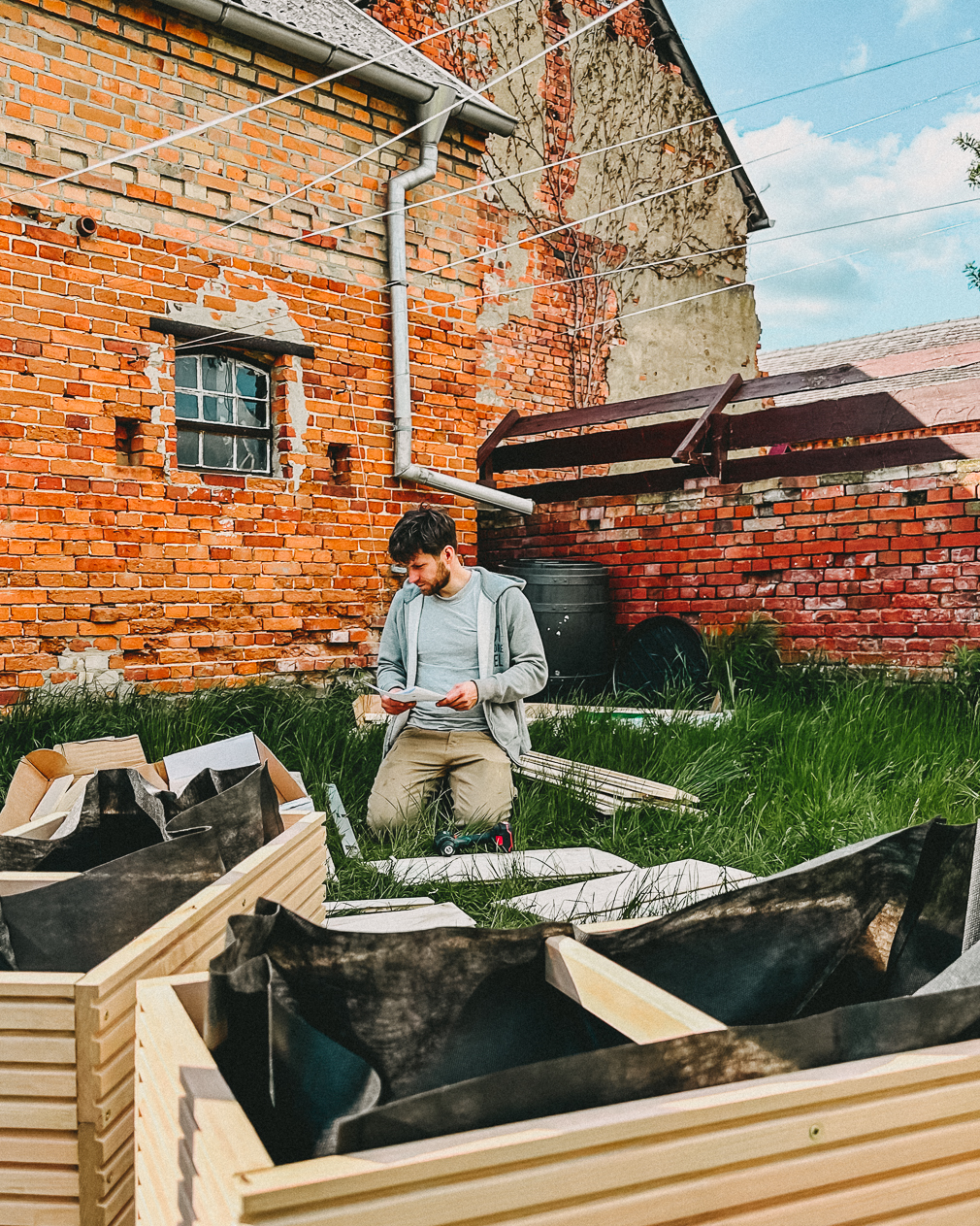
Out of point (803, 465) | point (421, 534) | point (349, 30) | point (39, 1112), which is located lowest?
point (39, 1112)

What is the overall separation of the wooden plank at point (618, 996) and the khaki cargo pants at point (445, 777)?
9.69ft

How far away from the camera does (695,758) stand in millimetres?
4793

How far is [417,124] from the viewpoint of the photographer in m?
6.92

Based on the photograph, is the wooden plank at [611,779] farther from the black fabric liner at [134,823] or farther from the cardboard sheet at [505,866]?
the black fabric liner at [134,823]

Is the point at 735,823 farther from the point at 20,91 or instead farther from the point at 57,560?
the point at 20,91

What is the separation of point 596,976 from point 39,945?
88 centimetres

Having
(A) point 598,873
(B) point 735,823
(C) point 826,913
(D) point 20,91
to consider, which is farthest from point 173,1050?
(D) point 20,91

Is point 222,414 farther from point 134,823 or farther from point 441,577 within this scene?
point 134,823

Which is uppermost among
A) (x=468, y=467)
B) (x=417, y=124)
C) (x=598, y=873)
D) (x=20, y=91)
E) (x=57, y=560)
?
(x=417, y=124)

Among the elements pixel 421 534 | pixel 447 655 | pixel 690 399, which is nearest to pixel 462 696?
pixel 447 655

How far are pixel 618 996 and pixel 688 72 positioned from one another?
1372 cm

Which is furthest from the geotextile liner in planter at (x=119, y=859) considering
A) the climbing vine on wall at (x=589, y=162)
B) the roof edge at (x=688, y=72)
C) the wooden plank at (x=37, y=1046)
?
the roof edge at (x=688, y=72)

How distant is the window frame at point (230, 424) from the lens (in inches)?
250

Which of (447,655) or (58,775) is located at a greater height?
(447,655)
